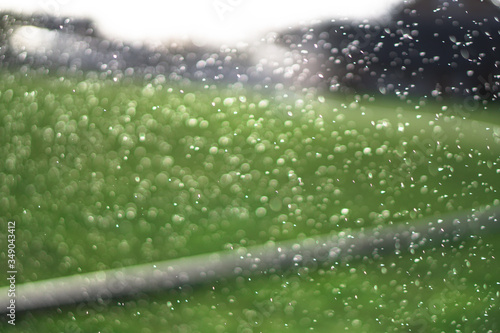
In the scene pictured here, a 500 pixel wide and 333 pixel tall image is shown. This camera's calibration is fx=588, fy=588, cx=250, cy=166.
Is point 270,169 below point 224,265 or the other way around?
the other way around

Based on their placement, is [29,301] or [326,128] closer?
[29,301]

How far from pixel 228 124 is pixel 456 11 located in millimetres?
562

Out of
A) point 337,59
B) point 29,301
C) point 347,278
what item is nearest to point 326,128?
point 337,59

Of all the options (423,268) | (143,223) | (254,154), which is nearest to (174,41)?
(254,154)

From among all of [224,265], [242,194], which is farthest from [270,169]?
[224,265]

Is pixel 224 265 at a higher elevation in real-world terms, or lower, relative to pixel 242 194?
lower

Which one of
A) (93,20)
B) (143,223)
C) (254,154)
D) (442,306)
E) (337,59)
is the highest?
(93,20)

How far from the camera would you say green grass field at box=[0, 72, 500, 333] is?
1207mm

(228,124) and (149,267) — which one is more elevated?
(228,124)

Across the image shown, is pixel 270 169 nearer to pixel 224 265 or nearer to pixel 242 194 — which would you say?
pixel 242 194

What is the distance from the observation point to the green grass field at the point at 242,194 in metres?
1.21

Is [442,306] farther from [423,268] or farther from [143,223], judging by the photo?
[143,223]

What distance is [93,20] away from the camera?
1.35m

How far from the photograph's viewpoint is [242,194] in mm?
1320
